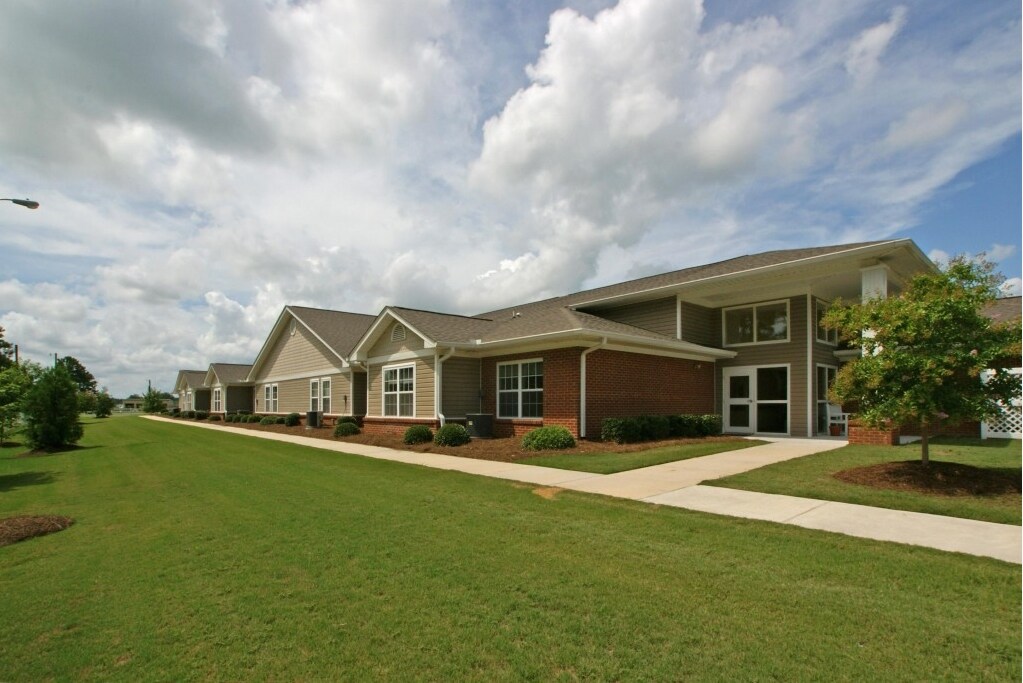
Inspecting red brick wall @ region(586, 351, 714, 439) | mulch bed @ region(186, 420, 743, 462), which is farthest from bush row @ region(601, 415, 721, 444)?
red brick wall @ region(586, 351, 714, 439)

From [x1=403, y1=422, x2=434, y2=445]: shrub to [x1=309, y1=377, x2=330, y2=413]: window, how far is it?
11331 millimetres

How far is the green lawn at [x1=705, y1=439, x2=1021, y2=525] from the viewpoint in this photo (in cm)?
680

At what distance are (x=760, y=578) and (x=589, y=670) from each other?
2.15 metres

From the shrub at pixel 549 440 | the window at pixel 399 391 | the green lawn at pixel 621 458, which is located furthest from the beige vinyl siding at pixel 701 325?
the window at pixel 399 391

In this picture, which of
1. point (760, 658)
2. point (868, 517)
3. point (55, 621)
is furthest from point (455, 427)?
point (760, 658)

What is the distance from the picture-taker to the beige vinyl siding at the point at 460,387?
682 inches

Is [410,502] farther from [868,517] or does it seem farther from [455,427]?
[455,427]

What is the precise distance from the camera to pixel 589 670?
10.2ft

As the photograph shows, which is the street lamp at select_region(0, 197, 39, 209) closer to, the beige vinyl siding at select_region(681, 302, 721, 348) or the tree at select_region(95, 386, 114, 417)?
the beige vinyl siding at select_region(681, 302, 721, 348)

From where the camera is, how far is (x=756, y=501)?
7.42 metres

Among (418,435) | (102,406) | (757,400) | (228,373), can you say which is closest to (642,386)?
(757,400)

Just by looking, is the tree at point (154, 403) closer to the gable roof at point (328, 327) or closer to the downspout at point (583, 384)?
the gable roof at point (328, 327)

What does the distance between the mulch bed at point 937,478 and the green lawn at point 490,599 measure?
11.0 feet

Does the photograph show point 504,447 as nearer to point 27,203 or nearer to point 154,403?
point 27,203
